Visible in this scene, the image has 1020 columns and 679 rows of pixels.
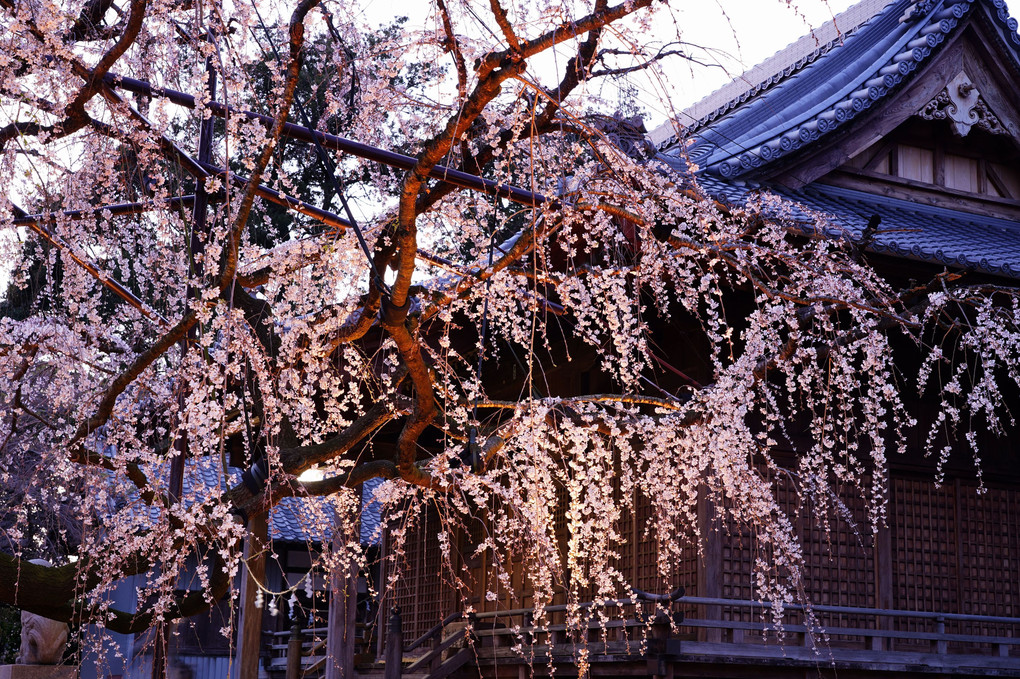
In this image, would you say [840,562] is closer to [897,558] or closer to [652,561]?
[897,558]

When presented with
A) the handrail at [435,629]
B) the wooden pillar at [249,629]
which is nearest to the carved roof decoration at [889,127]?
the wooden pillar at [249,629]

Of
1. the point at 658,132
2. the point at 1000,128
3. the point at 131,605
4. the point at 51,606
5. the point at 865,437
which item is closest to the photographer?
the point at 51,606

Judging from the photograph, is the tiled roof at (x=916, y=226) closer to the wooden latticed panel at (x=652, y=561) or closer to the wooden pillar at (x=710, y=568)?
the wooden pillar at (x=710, y=568)

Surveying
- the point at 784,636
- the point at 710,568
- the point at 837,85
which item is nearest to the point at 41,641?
the point at 710,568

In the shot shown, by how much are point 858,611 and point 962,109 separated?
17.3 ft

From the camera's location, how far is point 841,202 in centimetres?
966

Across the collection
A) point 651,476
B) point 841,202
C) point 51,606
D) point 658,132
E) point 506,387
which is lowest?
point 51,606

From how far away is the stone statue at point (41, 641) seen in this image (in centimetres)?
970

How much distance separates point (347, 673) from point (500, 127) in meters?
7.39

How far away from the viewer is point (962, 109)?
1028cm

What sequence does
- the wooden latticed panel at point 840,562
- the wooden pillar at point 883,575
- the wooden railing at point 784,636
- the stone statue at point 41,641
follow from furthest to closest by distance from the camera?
the stone statue at point 41,641
the wooden pillar at point 883,575
the wooden latticed panel at point 840,562
the wooden railing at point 784,636

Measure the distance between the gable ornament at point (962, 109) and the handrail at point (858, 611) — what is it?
15.7ft

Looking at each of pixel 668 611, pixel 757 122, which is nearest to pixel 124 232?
pixel 668 611

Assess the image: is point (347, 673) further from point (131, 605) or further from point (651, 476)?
point (131, 605)
